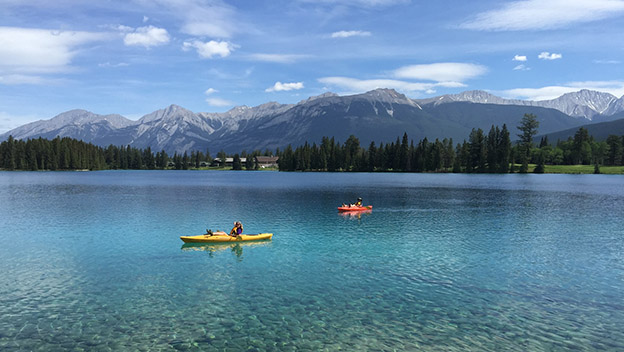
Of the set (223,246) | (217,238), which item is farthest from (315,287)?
(217,238)

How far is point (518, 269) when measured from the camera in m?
34.0

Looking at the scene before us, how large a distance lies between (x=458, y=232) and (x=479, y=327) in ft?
104

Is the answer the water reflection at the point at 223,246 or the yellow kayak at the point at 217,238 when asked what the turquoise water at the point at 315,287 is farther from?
the yellow kayak at the point at 217,238

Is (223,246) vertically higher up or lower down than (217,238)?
lower down

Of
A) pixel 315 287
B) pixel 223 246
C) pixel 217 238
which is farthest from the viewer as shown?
pixel 217 238

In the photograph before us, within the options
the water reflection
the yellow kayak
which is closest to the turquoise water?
the water reflection

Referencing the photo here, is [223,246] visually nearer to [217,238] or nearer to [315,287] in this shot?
[217,238]

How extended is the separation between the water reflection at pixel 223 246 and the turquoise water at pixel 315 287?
0.45 metres

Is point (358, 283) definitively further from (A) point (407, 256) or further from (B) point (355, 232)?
(B) point (355, 232)

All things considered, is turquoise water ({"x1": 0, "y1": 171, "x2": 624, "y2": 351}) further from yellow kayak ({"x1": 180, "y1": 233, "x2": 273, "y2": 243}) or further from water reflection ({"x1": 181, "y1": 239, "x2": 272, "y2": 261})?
yellow kayak ({"x1": 180, "y1": 233, "x2": 273, "y2": 243})

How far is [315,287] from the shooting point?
2884 cm

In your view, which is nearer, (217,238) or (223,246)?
(223,246)

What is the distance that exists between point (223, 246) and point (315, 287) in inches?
698

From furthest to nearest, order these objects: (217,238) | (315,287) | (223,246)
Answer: (217,238)
(223,246)
(315,287)
